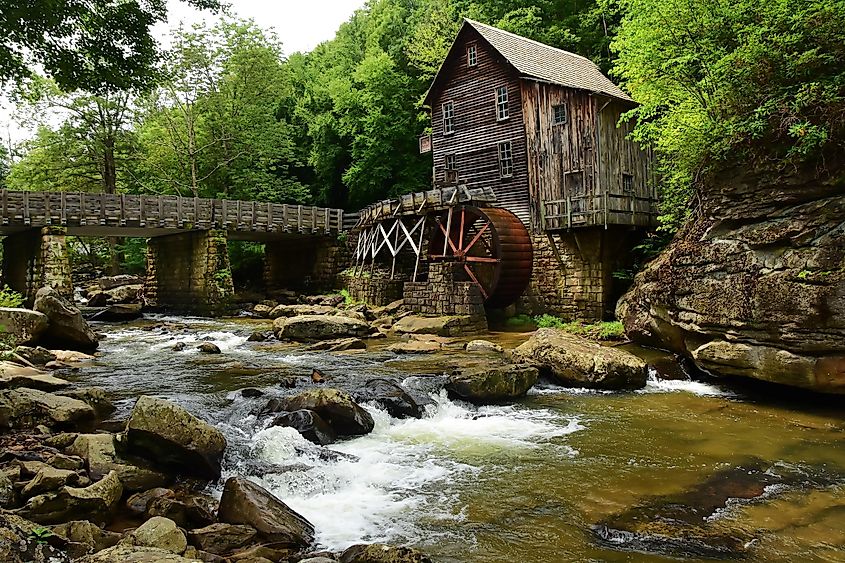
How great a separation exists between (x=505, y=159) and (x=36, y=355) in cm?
1545

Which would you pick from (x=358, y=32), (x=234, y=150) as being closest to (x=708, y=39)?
(x=234, y=150)

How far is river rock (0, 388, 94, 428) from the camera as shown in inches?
237

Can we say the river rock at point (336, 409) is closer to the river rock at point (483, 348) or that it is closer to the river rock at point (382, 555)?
the river rock at point (382, 555)

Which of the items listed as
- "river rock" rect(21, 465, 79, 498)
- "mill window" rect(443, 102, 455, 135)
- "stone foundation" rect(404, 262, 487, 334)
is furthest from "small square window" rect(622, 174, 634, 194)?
"river rock" rect(21, 465, 79, 498)

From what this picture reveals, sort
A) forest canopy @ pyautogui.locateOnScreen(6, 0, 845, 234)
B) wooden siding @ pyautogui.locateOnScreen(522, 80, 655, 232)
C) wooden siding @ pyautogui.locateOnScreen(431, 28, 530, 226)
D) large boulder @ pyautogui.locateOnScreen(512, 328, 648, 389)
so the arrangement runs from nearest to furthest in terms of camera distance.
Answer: large boulder @ pyautogui.locateOnScreen(512, 328, 648, 389), wooden siding @ pyautogui.locateOnScreen(522, 80, 655, 232), wooden siding @ pyautogui.locateOnScreen(431, 28, 530, 226), forest canopy @ pyautogui.locateOnScreen(6, 0, 845, 234)

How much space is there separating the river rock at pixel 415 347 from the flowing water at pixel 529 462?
2.35 meters

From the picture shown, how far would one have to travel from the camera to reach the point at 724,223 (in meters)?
9.56

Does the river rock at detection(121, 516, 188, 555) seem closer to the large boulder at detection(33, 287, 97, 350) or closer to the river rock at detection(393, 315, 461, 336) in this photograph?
the large boulder at detection(33, 287, 97, 350)

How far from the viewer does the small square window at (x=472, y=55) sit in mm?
21531

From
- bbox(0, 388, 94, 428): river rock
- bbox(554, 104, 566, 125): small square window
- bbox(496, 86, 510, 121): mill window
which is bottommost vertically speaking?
bbox(0, 388, 94, 428): river rock

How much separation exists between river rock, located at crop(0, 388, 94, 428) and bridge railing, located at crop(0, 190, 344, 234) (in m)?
16.0

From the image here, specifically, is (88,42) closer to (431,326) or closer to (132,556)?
(132,556)

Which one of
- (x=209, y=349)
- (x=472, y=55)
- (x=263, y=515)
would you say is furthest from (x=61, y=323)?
(x=472, y=55)

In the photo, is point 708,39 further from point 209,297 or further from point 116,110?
point 116,110
